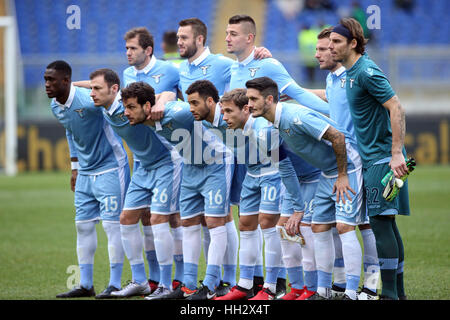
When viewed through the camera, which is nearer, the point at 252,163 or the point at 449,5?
the point at 252,163

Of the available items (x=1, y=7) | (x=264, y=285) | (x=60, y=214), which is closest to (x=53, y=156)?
(x=60, y=214)

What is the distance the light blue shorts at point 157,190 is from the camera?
262 inches

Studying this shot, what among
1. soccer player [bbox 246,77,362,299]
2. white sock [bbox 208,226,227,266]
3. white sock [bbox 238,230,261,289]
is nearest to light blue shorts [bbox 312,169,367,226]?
soccer player [bbox 246,77,362,299]

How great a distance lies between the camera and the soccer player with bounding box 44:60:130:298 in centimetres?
688

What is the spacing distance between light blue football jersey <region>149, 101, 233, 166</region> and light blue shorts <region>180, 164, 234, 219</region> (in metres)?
0.07

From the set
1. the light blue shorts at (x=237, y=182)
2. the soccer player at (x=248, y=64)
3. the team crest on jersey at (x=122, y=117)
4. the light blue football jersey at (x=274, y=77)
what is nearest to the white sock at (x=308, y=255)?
the light blue shorts at (x=237, y=182)

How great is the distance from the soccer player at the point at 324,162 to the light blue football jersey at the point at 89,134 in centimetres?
186

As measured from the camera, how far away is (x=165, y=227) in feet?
21.7

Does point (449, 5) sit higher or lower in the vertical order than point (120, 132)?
higher

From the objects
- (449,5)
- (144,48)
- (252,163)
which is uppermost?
(449,5)

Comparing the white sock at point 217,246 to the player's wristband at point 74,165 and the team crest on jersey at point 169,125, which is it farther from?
the player's wristband at point 74,165

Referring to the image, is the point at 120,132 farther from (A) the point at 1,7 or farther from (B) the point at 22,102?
(A) the point at 1,7
